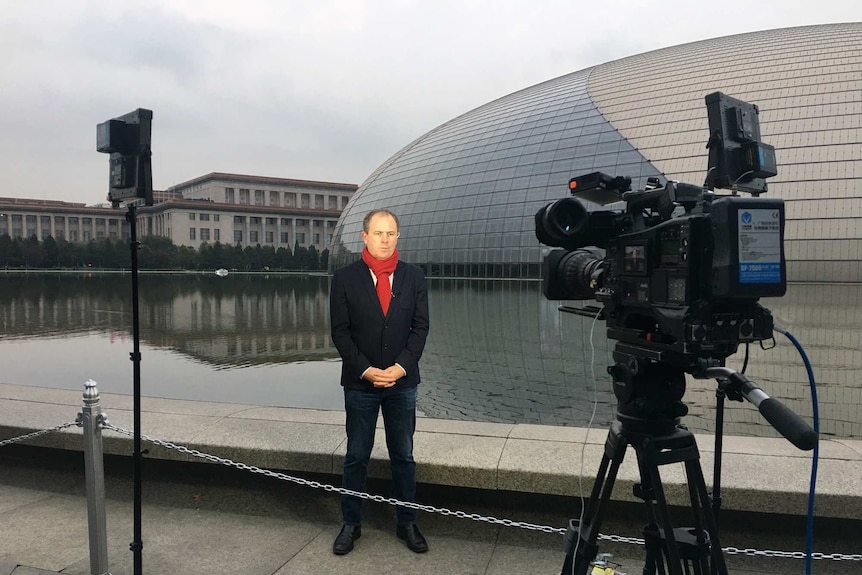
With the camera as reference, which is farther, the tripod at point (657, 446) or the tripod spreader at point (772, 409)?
the tripod at point (657, 446)

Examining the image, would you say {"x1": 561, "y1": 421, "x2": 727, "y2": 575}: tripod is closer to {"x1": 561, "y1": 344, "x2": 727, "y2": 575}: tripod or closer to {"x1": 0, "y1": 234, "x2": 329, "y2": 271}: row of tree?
{"x1": 561, "y1": 344, "x2": 727, "y2": 575}: tripod

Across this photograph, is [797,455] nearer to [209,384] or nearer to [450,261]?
[209,384]

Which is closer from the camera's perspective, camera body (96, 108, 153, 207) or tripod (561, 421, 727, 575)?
tripod (561, 421, 727, 575)

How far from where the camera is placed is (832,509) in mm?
2809

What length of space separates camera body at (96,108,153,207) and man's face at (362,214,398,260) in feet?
3.81

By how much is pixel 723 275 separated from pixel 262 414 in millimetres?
3531

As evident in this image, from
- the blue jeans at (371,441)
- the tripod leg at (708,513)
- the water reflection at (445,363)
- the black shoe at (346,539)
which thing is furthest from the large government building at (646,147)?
the tripod leg at (708,513)

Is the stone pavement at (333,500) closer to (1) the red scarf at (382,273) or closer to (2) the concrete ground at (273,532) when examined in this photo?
(2) the concrete ground at (273,532)

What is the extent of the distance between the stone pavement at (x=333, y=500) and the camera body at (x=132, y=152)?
1614mm

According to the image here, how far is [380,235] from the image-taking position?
10.8ft

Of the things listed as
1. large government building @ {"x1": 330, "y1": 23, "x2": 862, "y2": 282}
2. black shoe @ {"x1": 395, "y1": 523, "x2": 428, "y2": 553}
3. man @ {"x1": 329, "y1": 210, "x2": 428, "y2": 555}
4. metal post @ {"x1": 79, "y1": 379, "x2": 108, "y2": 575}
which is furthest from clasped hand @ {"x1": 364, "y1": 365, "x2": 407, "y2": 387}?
large government building @ {"x1": 330, "y1": 23, "x2": 862, "y2": 282}

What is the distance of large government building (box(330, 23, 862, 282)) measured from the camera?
32.4 meters

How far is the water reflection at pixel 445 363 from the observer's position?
708 centimetres

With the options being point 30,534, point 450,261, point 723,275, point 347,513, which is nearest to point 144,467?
point 30,534
